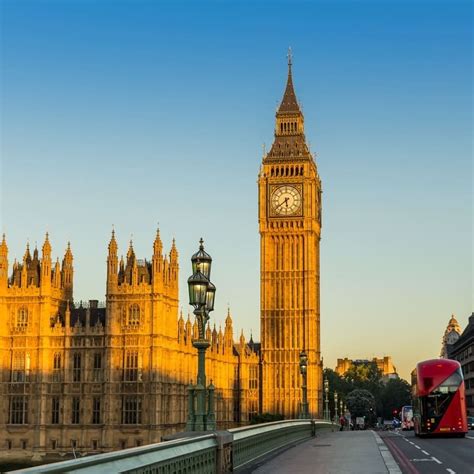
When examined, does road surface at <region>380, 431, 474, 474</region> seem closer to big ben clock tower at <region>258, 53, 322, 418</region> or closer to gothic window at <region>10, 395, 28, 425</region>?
gothic window at <region>10, 395, 28, 425</region>

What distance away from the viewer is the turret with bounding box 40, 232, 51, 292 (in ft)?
304

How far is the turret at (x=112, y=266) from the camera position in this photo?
8994 cm

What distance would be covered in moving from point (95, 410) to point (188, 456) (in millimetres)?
74113

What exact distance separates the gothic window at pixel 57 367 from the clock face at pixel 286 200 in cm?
4438

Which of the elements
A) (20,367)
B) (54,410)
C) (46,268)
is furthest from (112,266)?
(54,410)

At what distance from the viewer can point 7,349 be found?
91.0m

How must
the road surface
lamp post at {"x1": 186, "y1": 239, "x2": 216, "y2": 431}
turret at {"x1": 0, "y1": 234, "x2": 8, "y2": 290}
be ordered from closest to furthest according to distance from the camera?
lamp post at {"x1": 186, "y1": 239, "x2": 216, "y2": 431} < the road surface < turret at {"x1": 0, "y1": 234, "x2": 8, "y2": 290}

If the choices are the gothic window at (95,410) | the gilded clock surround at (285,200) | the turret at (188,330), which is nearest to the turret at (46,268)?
the gothic window at (95,410)

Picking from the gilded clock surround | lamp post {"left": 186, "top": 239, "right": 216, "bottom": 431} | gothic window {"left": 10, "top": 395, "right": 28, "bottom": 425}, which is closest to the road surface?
lamp post {"left": 186, "top": 239, "right": 216, "bottom": 431}

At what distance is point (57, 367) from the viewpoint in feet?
296

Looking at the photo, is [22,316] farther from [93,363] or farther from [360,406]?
[360,406]

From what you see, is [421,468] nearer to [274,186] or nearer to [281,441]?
[281,441]

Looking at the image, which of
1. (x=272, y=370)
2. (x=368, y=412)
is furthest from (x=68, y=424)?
(x=368, y=412)

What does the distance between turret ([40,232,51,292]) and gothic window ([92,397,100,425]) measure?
12.7 m
